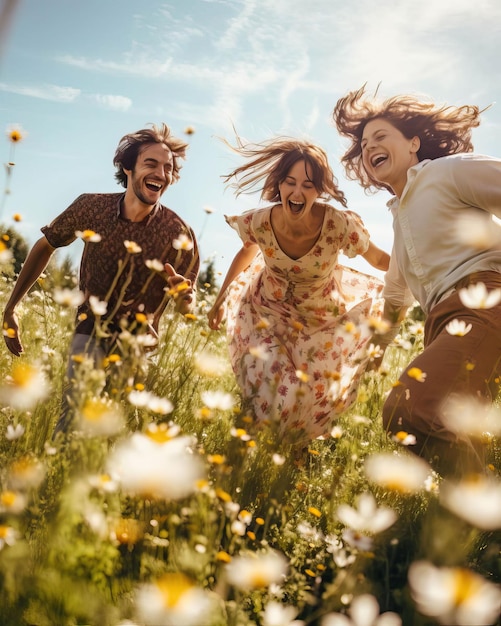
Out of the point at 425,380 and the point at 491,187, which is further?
the point at 491,187

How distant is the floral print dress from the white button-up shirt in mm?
729

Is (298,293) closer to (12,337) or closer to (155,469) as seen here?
(12,337)

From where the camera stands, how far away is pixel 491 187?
2.77 m

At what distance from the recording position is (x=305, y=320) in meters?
4.08

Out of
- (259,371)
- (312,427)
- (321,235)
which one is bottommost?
(312,427)

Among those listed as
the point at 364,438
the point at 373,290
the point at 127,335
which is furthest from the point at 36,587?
the point at 373,290

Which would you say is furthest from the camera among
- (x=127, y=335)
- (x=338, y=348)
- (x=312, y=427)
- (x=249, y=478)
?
(x=338, y=348)

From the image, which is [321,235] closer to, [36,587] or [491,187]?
[491,187]

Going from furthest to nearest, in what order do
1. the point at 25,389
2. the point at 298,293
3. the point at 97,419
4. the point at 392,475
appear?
the point at 298,293, the point at 25,389, the point at 392,475, the point at 97,419

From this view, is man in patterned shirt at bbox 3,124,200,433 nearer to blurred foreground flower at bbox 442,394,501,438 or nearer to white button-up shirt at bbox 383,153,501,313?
white button-up shirt at bbox 383,153,501,313

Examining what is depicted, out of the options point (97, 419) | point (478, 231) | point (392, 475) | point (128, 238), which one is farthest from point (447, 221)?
point (97, 419)

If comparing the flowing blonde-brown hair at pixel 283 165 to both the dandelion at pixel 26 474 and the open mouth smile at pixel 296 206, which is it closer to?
the open mouth smile at pixel 296 206

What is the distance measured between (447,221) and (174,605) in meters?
2.40

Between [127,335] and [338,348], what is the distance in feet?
8.16
